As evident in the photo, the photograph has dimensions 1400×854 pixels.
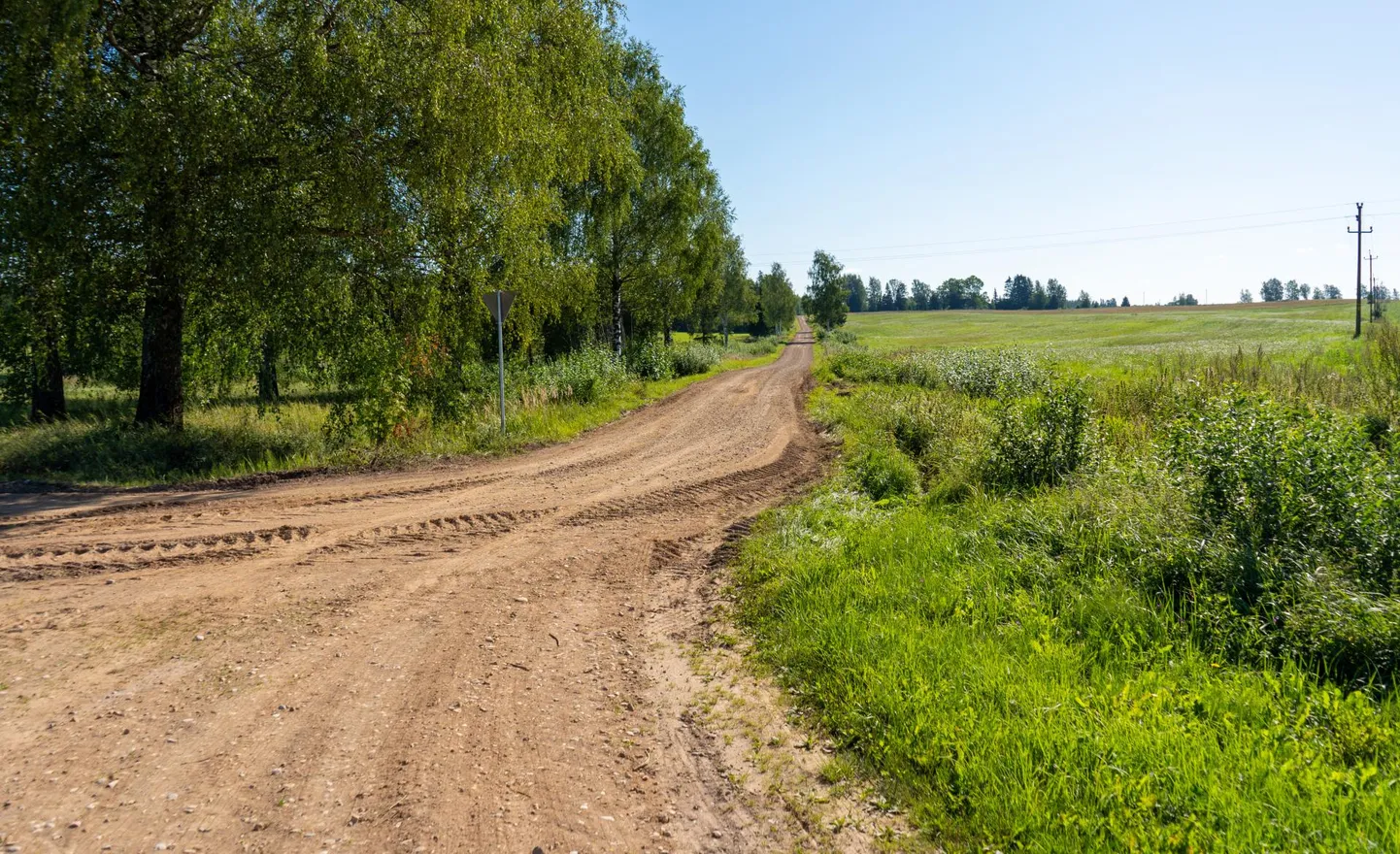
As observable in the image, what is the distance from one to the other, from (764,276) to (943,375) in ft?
225

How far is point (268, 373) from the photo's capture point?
12.8 m

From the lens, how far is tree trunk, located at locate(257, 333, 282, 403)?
11.4 meters

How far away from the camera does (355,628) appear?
5.22 m

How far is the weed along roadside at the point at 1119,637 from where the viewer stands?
310 centimetres

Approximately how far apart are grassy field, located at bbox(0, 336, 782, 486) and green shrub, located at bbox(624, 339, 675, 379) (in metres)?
10.6

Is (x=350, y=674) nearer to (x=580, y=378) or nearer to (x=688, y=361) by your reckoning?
(x=580, y=378)

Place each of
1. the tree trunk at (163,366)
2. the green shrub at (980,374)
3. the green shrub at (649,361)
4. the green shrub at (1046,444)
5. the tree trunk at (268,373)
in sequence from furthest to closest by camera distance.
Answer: the green shrub at (649,361), the green shrub at (980,374), the tree trunk at (163,366), the tree trunk at (268,373), the green shrub at (1046,444)

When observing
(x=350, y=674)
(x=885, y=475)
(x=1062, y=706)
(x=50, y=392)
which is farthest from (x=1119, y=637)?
Answer: (x=50, y=392)

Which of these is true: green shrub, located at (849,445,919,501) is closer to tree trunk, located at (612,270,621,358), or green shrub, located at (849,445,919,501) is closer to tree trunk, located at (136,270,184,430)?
tree trunk, located at (136,270,184,430)

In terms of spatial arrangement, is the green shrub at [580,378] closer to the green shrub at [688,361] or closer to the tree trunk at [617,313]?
the tree trunk at [617,313]

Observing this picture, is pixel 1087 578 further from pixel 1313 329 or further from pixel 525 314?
pixel 1313 329

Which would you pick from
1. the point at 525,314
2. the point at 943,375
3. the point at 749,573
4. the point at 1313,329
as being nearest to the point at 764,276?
the point at 1313,329

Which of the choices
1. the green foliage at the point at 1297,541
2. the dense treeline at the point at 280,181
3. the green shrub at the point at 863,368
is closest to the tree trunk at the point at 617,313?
the green shrub at the point at 863,368

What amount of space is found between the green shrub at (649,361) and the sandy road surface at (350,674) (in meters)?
17.4
